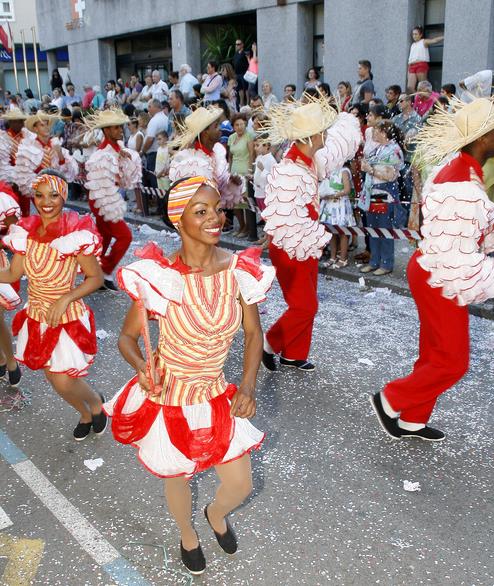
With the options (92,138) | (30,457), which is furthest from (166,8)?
(30,457)

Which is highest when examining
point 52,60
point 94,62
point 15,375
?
point 52,60

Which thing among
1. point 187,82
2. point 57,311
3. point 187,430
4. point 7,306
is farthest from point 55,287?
point 187,82

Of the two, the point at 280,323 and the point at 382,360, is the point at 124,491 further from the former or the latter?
the point at 382,360

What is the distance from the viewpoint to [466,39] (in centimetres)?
1188

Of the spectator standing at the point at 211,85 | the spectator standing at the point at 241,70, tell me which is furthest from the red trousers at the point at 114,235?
the spectator standing at the point at 241,70

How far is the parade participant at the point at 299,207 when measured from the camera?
194 inches

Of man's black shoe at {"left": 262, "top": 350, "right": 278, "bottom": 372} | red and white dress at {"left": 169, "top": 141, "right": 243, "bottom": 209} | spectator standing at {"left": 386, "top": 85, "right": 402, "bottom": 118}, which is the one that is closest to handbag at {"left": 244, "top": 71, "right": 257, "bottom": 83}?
spectator standing at {"left": 386, "top": 85, "right": 402, "bottom": 118}

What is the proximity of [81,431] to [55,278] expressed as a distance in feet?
3.43

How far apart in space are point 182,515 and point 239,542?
505 millimetres

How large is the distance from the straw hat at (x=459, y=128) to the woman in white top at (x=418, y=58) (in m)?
8.84

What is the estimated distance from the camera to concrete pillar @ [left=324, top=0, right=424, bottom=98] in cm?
1311

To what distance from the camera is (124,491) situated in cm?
377

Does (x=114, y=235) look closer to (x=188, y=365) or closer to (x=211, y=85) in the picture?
(x=188, y=365)

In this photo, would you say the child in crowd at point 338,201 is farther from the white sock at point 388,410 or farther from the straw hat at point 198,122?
the white sock at point 388,410
